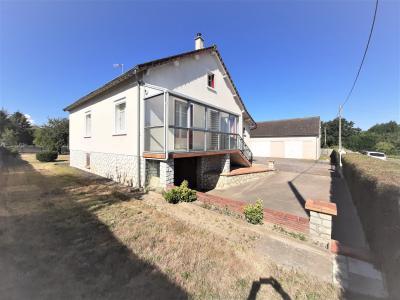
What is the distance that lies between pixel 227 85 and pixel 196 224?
1177 centimetres

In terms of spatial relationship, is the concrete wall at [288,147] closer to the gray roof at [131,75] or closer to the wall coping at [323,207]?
the gray roof at [131,75]

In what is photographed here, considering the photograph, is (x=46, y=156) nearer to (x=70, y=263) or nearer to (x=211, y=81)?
(x=211, y=81)

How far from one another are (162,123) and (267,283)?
21.4ft

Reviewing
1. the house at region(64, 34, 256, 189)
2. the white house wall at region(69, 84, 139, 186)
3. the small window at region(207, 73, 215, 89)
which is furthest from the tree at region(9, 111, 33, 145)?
the small window at region(207, 73, 215, 89)

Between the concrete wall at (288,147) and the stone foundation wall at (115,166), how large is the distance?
82.1ft

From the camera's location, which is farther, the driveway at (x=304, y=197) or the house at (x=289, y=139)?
the house at (x=289, y=139)

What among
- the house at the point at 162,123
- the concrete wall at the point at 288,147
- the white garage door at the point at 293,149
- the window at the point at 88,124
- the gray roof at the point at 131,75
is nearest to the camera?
the gray roof at the point at 131,75

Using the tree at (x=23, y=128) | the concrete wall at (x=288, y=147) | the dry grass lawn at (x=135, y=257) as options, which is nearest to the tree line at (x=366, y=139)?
the concrete wall at (x=288, y=147)

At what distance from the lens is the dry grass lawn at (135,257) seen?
8.58ft

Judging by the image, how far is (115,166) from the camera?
9.83 m

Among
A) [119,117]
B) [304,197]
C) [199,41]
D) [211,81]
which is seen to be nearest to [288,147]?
[211,81]

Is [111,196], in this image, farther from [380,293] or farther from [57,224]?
[380,293]

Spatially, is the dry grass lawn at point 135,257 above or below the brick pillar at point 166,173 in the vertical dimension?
below

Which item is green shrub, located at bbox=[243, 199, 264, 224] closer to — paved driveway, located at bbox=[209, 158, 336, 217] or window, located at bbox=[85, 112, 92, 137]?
paved driveway, located at bbox=[209, 158, 336, 217]
